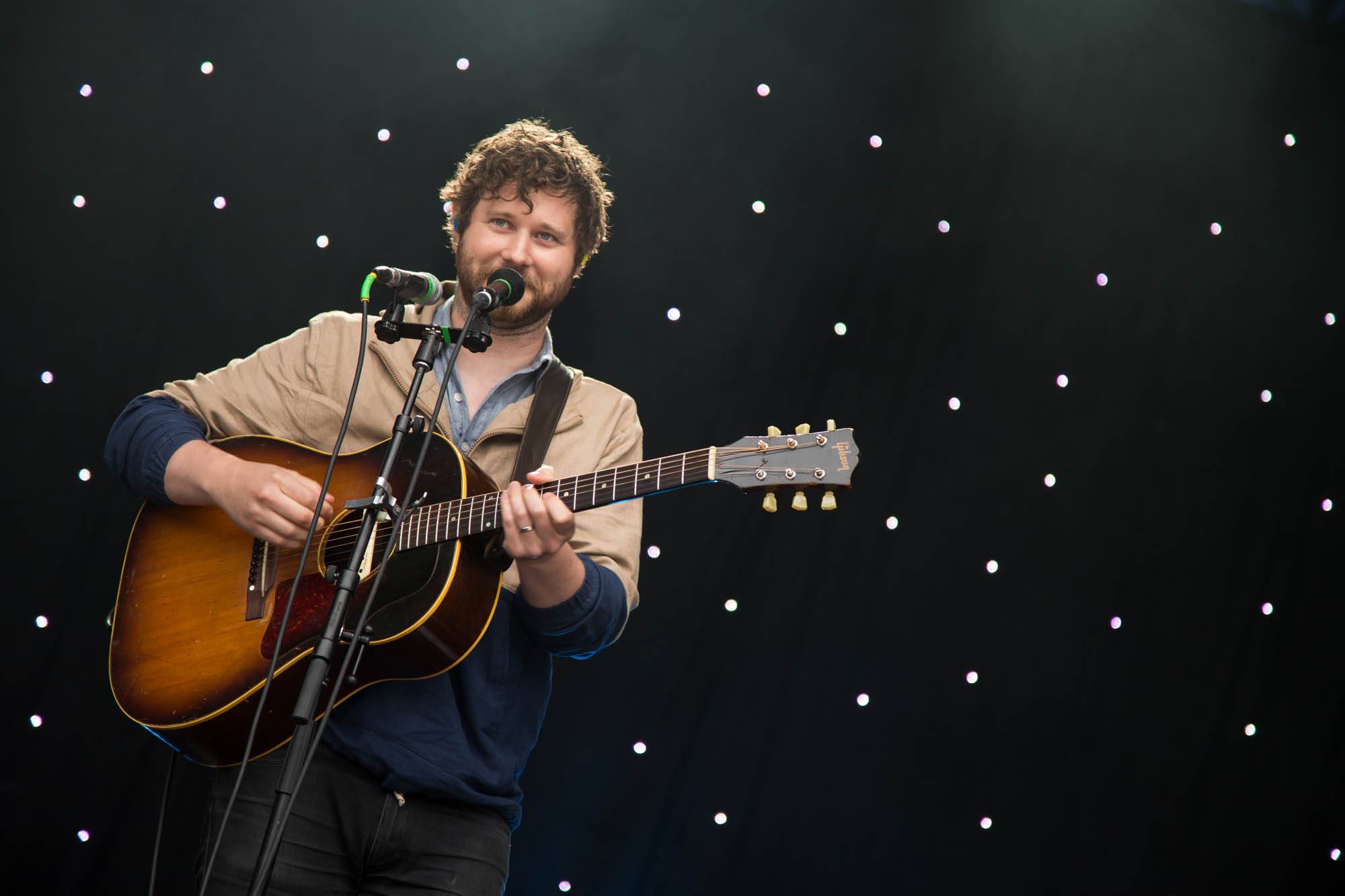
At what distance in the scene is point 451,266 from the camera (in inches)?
119

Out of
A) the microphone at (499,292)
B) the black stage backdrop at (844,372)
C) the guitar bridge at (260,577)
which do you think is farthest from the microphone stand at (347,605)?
the black stage backdrop at (844,372)

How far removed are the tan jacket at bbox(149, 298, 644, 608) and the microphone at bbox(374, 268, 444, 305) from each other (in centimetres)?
41

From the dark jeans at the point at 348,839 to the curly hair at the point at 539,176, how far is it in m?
1.20

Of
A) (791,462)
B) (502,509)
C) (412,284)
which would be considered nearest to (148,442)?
(412,284)

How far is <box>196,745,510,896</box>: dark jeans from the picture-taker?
6.32 feet

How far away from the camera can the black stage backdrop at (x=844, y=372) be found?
2.85m

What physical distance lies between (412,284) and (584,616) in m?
0.65

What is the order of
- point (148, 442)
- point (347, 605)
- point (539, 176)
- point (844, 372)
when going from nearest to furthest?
point (347, 605), point (148, 442), point (539, 176), point (844, 372)

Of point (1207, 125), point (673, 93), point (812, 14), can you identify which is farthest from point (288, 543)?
point (1207, 125)

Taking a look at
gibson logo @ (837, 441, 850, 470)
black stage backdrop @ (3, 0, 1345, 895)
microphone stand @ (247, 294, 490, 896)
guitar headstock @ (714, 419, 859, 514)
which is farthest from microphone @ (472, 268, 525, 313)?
black stage backdrop @ (3, 0, 1345, 895)

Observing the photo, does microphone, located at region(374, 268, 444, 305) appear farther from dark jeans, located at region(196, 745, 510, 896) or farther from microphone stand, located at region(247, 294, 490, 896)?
dark jeans, located at region(196, 745, 510, 896)

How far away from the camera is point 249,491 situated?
2.09m

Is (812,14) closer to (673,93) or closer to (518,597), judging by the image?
(673,93)

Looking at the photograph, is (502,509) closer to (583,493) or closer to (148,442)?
(583,493)
